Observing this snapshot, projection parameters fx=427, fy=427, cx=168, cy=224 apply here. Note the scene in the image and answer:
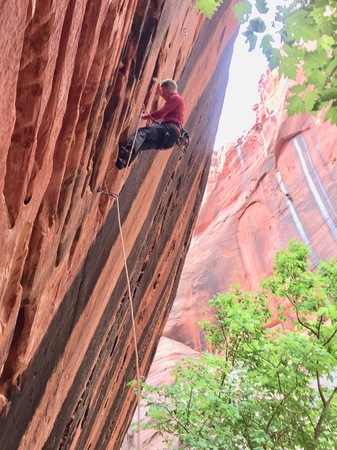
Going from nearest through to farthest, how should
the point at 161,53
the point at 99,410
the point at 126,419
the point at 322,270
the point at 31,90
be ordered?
1. the point at 31,90
2. the point at 161,53
3. the point at 99,410
4. the point at 322,270
5. the point at 126,419

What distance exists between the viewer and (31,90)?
2285mm

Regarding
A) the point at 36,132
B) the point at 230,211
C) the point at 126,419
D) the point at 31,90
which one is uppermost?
the point at 230,211

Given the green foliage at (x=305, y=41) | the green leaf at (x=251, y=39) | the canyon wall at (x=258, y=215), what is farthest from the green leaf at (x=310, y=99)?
the canyon wall at (x=258, y=215)

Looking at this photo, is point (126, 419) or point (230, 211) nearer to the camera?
point (126, 419)

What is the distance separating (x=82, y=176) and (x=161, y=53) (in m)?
2.29

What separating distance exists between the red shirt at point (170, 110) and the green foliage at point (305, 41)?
2522mm

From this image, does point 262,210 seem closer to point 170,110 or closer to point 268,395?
point 268,395

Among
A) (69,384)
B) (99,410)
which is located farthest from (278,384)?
(69,384)

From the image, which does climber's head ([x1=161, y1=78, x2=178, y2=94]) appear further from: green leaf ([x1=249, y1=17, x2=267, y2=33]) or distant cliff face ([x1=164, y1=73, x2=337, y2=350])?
distant cliff face ([x1=164, y1=73, x2=337, y2=350])

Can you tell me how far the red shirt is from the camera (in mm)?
5123

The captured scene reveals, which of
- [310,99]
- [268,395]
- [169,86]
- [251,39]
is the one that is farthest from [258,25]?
[268,395]

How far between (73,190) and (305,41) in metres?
1.97

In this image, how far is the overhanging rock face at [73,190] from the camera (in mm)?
2336

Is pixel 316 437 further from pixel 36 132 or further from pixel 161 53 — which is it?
pixel 36 132
